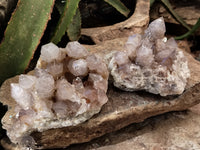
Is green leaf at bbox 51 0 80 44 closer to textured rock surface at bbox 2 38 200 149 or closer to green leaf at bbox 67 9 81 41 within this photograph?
green leaf at bbox 67 9 81 41

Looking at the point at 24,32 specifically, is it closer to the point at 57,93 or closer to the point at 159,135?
the point at 57,93

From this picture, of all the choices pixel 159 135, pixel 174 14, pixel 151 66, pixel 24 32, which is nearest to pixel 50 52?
pixel 24 32

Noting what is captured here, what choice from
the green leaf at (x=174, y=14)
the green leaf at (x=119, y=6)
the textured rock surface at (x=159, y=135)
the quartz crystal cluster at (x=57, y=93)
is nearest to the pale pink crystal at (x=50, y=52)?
the quartz crystal cluster at (x=57, y=93)

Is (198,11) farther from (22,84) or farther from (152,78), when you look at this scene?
(22,84)

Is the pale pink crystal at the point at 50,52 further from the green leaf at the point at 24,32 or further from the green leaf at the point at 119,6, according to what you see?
the green leaf at the point at 119,6

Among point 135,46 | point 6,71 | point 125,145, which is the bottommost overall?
point 125,145

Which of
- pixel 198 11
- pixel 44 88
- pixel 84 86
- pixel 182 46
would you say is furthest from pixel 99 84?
pixel 198 11

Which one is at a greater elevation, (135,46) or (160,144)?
(135,46)

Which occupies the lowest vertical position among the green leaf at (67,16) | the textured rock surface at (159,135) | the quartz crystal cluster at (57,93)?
the textured rock surface at (159,135)
